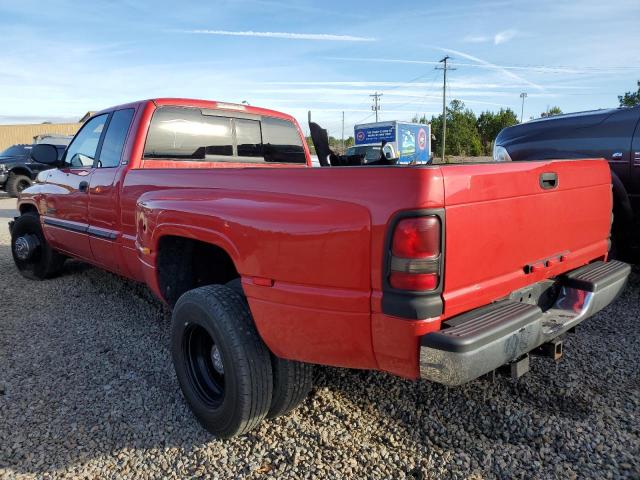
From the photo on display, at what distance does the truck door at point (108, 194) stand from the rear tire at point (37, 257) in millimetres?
1627

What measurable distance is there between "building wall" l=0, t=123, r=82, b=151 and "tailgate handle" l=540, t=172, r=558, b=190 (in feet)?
159

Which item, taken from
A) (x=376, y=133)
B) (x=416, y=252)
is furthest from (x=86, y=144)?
(x=376, y=133)

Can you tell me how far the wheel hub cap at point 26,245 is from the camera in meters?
5.57

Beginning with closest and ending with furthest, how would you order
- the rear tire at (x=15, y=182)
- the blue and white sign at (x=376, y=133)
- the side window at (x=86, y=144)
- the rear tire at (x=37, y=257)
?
the side window at (x=86, y=144), the rear tire at (x=37, y=257), the rear tire at (x=15, y=182), the blue and white sign at (x=376, y=133)

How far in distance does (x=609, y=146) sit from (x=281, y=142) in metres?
3.06

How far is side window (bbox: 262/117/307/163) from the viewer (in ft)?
15.0

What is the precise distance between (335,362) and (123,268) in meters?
2.44

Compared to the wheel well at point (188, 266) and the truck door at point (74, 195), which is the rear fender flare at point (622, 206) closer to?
the wheel well at point (188, 266)

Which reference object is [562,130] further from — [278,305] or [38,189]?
[38,189]

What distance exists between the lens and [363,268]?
1.92 m

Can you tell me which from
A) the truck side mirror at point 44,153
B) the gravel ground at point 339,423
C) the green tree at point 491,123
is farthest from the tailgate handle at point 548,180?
the green tree at point 491,123

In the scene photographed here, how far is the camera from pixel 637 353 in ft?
11.3

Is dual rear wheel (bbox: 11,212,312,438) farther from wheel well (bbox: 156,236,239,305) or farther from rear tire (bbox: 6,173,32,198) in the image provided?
rear tire (bbox: 6,173,32,198)

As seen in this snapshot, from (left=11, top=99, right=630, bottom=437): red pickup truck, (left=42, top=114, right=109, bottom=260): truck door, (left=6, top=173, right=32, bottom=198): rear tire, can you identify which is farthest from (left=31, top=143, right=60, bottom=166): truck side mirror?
(left=6, top=173, right=32, bottom=198): rear tire
